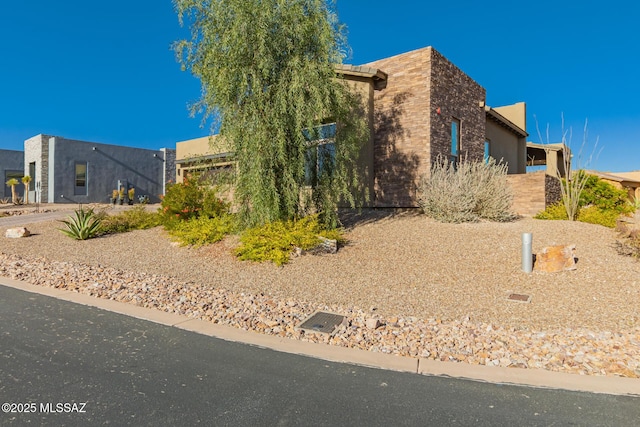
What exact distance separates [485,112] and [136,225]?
14.7m

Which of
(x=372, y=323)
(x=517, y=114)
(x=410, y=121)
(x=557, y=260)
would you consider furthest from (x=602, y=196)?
(x=372, y=323)

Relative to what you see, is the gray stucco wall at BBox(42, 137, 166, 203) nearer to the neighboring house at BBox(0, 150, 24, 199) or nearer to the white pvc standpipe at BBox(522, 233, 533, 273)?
the neighboring house at BBox(0, 150, 24, 199)

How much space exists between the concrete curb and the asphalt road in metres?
0.13

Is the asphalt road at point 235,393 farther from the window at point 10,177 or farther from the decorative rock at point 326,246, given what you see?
the window at point 10,177

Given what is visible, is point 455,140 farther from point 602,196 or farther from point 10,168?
point 10,168

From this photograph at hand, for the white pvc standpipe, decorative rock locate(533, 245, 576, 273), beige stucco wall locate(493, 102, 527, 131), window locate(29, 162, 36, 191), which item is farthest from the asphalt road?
window locate(29, 162, 36, 191)

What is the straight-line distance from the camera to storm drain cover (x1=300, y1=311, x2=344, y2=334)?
175 inches

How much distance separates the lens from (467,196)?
34.2 ft

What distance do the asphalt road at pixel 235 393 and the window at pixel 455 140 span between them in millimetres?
12048

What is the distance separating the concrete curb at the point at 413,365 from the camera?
127 inches

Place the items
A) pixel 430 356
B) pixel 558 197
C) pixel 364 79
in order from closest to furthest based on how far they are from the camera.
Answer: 1. pixel 430 356
2. pixel 364 79
3. pixel 558 197

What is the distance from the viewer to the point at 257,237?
313 inches

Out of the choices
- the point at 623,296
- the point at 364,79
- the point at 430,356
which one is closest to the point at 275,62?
the point at 364,79

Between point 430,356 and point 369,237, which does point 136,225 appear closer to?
point 369,237
